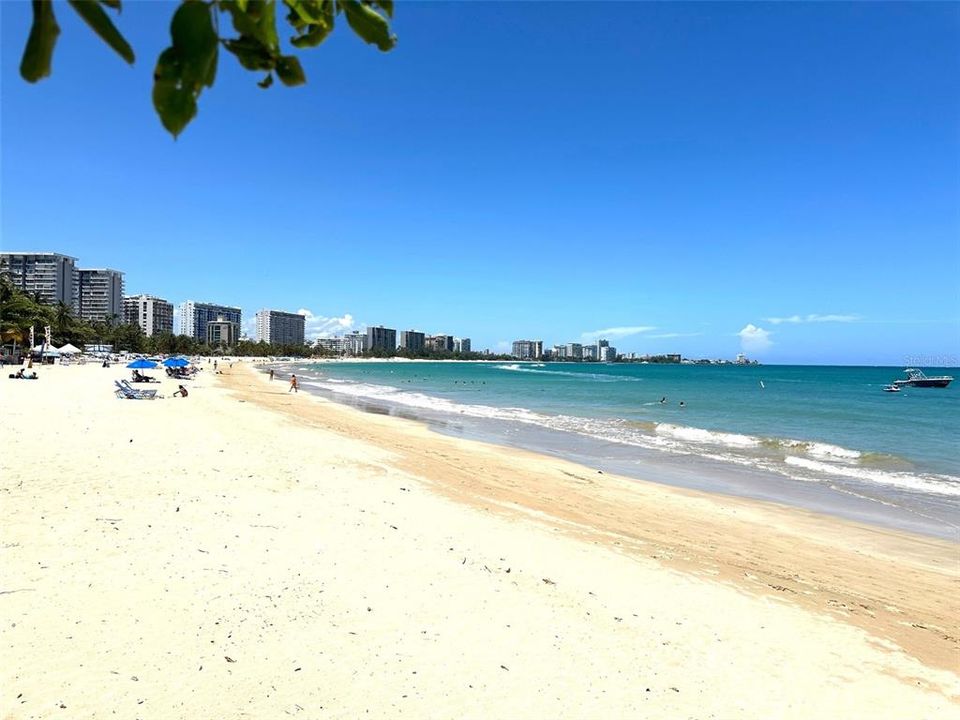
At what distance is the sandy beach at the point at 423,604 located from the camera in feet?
12.9

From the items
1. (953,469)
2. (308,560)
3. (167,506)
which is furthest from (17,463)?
(953,469)

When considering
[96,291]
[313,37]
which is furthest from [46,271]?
[313,37]

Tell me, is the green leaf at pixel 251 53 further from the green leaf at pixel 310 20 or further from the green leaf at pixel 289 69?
the green leaf at pixel 310 20

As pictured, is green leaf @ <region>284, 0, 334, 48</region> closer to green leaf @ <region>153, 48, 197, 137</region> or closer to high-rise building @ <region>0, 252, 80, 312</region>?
green leaf @ <region>153, 48, 197, 137</region>

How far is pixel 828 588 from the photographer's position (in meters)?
7.33

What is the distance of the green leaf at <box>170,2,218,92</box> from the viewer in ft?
2.62

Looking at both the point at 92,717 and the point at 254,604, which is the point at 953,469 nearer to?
the point at 254,604

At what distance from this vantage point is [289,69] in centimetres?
99

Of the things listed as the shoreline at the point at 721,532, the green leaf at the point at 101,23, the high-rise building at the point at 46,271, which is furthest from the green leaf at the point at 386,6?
the high-rise building at the point at 46,271

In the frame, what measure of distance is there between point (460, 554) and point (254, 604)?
255cm

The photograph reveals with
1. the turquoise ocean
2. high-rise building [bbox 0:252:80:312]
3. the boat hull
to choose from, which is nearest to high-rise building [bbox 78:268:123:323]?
high-rise building [bbox 0:252:80:312]

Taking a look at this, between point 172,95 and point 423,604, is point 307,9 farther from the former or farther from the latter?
point 423,604

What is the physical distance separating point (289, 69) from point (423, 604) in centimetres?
515

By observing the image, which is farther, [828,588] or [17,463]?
[17,463]
